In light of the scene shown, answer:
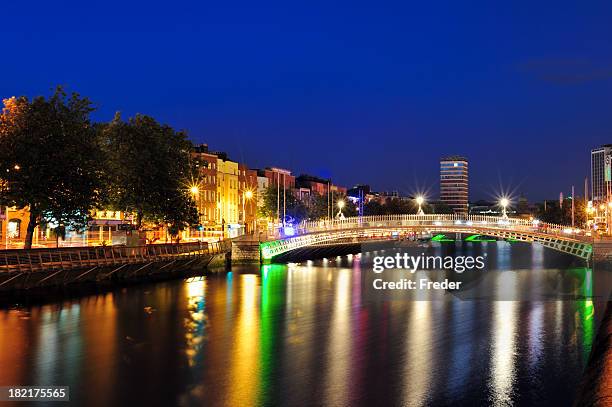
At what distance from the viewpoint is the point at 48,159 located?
4494 cm

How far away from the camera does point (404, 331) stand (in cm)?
3338

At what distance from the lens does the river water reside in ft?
72.8

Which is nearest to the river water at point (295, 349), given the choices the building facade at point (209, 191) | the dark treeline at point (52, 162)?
the dark treeline at point (52, 162)

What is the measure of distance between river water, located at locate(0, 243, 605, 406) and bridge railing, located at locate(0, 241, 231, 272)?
A: 3011 millimetres

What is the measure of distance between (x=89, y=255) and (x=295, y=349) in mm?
22364

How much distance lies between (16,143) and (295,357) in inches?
1020

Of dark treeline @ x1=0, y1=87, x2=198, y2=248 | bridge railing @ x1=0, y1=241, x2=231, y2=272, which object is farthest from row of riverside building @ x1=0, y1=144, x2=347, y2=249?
dark treeline @ x1=0, y1=87, x2=198, y2=248

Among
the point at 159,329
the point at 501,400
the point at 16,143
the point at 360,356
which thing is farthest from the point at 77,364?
the point at 16,143

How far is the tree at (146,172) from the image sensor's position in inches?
2282

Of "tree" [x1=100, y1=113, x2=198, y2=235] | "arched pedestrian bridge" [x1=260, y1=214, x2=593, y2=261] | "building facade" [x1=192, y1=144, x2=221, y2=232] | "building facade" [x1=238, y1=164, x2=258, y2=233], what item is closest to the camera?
"tree" [x1=100, y1=113, x2=198, y2=235]

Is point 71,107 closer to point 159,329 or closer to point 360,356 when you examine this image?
point 159,329
